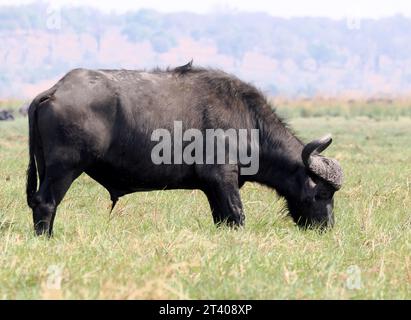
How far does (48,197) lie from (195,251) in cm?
194

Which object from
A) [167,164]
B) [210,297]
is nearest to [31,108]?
[167,164]

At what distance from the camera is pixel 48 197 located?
8023 millimetres

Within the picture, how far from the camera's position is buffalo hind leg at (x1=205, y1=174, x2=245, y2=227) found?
8.52 metres

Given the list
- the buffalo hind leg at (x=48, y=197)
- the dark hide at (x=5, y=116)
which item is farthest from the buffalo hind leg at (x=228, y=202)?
the dark hide at (x=5, y=116)

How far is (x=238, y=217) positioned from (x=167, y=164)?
34.2 inches

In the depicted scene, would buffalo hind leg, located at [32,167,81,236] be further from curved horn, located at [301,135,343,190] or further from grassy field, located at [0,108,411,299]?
curved horn, located at [301,135,343,190]

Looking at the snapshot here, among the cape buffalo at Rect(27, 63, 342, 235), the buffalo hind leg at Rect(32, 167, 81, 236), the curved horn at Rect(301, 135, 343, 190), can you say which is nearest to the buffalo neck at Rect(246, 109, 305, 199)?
the cape buffalo at Rect(27, 63, 342, 235)

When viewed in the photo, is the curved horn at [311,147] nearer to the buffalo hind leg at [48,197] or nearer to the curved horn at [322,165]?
the curved horn at [322,165]

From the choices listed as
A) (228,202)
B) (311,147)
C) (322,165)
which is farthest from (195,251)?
(322,165)

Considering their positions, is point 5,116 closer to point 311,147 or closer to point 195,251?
point 311,147

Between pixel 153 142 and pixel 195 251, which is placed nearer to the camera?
pixel 195 251

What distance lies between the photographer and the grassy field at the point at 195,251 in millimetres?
5605

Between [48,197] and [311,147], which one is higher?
[311,147]

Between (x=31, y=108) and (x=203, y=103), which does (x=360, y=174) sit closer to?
(x=203, y=103)
